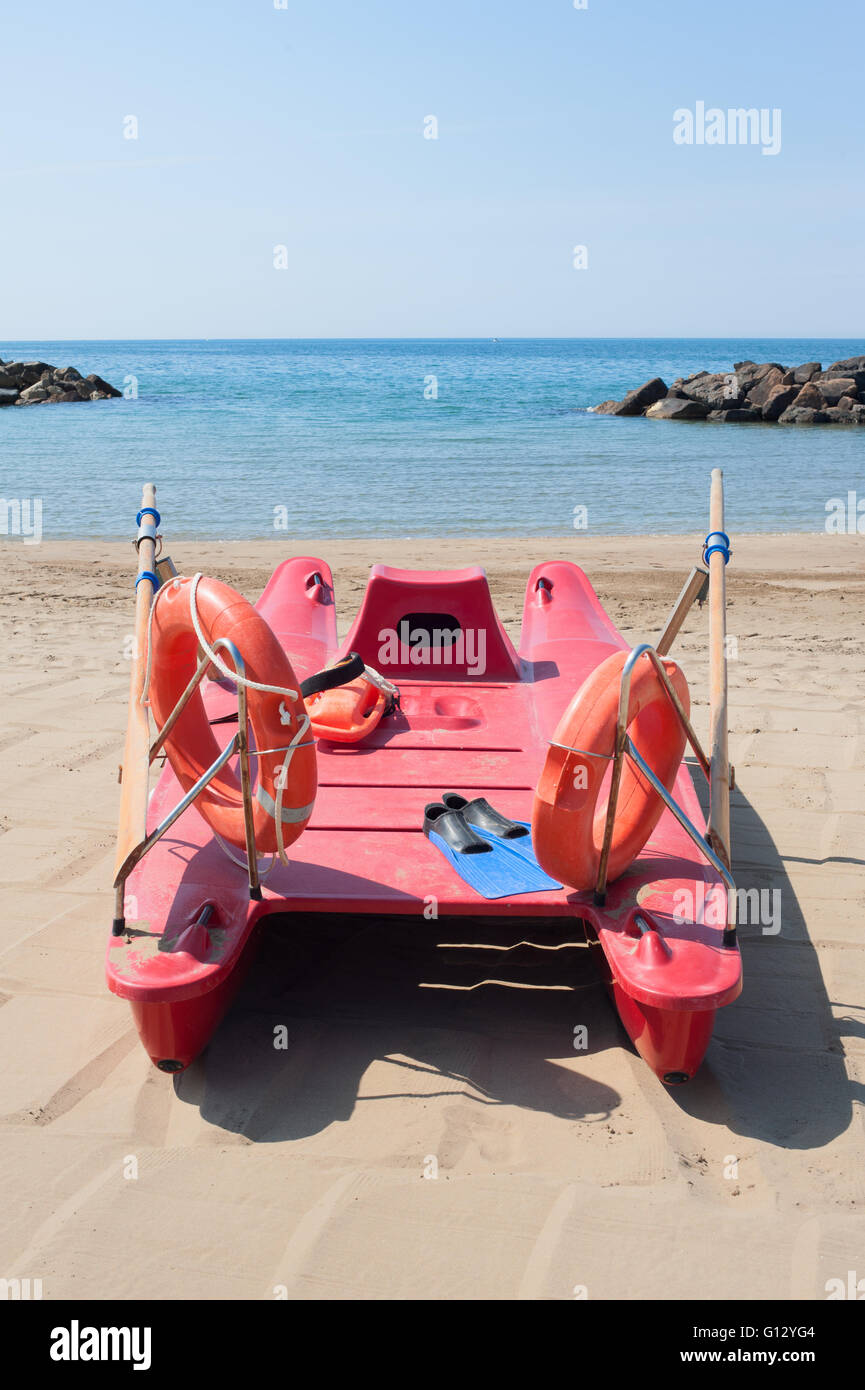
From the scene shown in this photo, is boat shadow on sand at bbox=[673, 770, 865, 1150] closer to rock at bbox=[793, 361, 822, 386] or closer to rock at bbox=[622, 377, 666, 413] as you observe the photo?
rock at bbox=[622, 377, 666, 413]

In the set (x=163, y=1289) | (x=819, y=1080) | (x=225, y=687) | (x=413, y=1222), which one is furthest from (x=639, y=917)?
(x=225, y=687)

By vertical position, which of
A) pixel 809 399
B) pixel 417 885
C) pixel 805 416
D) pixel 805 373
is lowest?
pixel 417 885

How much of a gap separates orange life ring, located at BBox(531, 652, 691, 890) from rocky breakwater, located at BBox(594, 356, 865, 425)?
3303 cm

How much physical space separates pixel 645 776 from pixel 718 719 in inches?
22.0

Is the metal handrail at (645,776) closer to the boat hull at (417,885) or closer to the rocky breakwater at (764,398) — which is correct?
the boat hull at (417,885)

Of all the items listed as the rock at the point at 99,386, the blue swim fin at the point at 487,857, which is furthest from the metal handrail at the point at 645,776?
the rock at the point at 99,386

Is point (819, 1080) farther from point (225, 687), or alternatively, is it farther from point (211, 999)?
point (225, 687)

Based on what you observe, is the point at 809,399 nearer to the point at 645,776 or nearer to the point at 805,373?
the point at 805,373

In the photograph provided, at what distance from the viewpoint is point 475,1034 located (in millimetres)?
3703

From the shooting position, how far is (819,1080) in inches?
138

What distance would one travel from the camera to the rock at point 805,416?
34.0 meters
